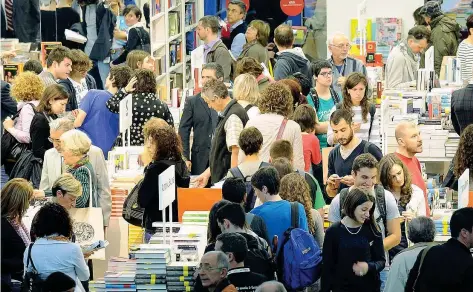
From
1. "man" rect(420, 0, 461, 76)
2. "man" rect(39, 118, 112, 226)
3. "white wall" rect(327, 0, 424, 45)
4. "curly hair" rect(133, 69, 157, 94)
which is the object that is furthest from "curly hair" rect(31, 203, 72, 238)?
"white wall" rect(327, 0, 424, 45)

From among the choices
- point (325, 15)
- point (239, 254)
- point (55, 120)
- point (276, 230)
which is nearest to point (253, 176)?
point (276, 230)

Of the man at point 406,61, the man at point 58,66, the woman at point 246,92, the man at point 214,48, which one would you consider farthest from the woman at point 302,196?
the man at point 406,61

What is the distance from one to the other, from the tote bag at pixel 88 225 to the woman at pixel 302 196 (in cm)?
152

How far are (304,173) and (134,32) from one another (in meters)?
7.23

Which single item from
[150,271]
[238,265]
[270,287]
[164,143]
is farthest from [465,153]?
[270,287]

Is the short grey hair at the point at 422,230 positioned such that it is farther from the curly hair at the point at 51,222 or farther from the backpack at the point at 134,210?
the backpack at the point at 134,210

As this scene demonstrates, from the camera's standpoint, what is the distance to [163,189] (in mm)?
8586

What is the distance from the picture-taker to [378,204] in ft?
28.3

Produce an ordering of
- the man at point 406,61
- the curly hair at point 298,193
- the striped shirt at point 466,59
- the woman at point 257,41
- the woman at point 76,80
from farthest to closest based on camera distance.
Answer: the striped shirt at point 466,59, the man at point 406,61, the woman at point 257,41, the woman at point 76,80, the curly hair at point 298,193

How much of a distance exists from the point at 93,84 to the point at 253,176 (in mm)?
5440

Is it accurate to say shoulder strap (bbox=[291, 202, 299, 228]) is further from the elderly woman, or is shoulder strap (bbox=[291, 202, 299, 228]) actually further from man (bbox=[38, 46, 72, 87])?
man (bbox=[38, 46, 72, 87])

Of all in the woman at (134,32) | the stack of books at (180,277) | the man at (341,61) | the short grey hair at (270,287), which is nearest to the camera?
the short grey hair at (270,287)

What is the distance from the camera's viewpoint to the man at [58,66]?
41.6 ft

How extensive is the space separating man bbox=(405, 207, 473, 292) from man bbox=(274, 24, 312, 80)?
254 inches
